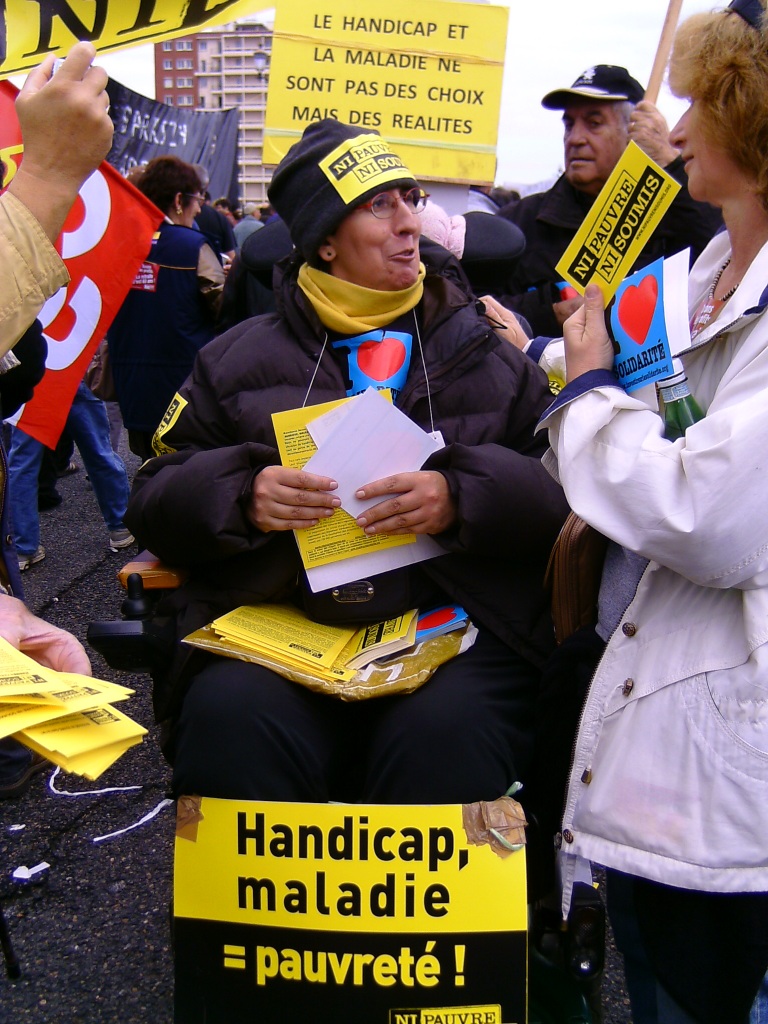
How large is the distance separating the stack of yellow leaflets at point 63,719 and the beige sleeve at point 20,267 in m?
0.48

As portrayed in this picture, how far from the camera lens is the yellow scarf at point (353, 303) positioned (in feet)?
7.06

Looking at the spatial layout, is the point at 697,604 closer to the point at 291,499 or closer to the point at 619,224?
the point at 619,224

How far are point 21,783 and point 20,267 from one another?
79.1 inches

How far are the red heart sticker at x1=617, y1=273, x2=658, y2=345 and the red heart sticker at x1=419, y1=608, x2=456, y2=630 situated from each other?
2.43 feet

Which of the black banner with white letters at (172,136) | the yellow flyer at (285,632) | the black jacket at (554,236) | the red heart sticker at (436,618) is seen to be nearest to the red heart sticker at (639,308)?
the red heart sticker at (436,618)

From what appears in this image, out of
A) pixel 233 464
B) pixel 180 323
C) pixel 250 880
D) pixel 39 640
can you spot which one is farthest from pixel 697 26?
pixel 180 323

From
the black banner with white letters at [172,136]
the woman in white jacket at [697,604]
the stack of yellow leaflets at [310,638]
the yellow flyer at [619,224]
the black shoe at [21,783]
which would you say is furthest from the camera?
the black banner with white letters at [172,136]

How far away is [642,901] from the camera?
153 centimetres

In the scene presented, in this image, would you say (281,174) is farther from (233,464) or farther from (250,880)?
(250,880)

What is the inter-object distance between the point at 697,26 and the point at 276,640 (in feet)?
4.28

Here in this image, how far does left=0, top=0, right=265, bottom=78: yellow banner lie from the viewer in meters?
2.48

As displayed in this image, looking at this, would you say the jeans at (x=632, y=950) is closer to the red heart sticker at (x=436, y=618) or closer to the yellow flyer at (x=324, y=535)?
the red heart sticker at (x=436, y=618)

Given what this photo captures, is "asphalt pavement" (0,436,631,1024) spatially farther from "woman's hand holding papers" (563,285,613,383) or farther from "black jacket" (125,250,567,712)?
"woman's hand holding papers" (563,285,613,383)

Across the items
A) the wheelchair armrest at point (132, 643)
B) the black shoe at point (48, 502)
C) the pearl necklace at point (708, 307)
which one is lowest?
the black shoe at point (48, 502)
